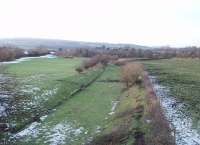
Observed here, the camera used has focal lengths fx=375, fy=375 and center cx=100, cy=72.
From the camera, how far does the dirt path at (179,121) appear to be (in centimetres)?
2764

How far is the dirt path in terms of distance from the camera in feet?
90.7

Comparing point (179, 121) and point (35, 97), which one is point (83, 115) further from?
point (35, 97)

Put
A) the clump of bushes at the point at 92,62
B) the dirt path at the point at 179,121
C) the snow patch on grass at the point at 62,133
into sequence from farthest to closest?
1. the clump of bushes at the point at 92,62
2. the dirt path at the point at 179,121
3. the snow patch on grass at the point at 62,133

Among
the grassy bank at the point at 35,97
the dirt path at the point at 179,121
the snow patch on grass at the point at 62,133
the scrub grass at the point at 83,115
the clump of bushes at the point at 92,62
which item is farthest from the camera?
the clump of bushes at the point at 92,62

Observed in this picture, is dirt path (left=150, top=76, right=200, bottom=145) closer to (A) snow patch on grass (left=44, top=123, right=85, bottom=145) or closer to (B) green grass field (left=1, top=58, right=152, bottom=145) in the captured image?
(B) green grass field (left=1, top=58, right=152, bottom=145)

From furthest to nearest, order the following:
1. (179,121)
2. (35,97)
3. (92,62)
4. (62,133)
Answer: (92,62) < (35,97) < (179,121) < (62,133)

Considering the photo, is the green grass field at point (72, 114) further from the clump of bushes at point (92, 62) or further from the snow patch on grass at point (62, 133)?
the clump of bushes at point (92, 62)

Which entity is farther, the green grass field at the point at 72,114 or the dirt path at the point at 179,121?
the green grass field at the point at 72,114

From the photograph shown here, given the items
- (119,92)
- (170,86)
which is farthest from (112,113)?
(170,86)

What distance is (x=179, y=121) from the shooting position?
111 ft

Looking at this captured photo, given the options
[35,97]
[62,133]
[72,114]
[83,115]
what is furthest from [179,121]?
[35,97]

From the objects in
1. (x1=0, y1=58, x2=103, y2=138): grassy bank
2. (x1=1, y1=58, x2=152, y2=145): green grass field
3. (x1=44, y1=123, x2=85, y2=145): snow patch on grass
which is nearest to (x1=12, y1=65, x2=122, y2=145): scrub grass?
(x1=1, y1=58, x2=152, y2=145): green grass field

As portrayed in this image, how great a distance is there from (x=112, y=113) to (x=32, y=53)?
116 m

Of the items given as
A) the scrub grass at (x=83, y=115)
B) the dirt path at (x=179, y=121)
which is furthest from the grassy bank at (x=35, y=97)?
the dirt path at (x=179, y=121)
